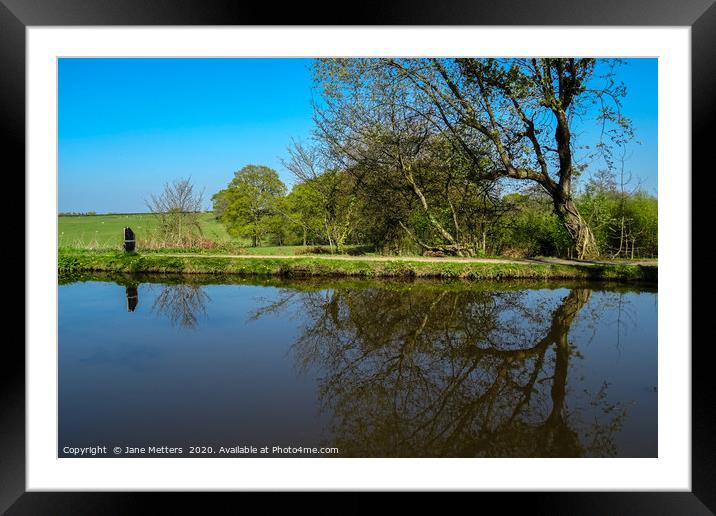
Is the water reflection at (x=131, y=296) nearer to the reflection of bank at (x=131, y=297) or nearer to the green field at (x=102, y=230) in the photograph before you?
the reflection of bank at (x=131, y=297)

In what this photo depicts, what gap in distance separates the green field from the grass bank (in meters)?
1.38

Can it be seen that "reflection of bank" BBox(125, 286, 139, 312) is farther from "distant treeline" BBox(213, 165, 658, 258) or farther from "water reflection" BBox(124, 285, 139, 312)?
"distant treeline" BBox(213, 165, 658, 258)

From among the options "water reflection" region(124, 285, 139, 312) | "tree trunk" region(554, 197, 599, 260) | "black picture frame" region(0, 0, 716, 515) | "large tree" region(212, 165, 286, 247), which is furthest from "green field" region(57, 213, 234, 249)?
"black picture frame" region(0, 0, 716, 515)

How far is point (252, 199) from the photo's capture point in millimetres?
12000

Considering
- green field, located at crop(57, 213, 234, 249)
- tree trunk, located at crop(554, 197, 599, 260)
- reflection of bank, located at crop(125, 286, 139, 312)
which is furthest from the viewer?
green field, located at crop(57, 213, 234, 249)

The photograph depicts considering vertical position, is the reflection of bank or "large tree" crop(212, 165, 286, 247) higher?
"large tree" crop(212, 165, 286, 247)

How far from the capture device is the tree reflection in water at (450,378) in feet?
9.32

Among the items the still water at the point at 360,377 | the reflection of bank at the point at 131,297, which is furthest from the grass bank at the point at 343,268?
the still water at the point at 360,377

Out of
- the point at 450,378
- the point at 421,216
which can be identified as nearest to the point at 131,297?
the point at 450,378

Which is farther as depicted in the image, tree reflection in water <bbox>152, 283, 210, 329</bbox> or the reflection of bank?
the reflection of bank

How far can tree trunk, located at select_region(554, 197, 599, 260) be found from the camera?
32.0 feet
